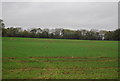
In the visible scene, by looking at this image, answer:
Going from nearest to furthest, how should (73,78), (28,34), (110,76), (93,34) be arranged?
1. (73,78)
2. (110,76)
3. (28,34)
4. (93,34)

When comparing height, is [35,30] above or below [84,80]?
above

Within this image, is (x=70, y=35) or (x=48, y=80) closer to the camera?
(x=48, y=80)

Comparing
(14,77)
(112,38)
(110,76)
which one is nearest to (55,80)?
(14,77)

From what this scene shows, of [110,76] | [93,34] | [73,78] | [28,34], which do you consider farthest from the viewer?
A: [93,34]

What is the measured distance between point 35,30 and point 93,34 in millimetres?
49555

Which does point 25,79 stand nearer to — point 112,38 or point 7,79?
point 7,79

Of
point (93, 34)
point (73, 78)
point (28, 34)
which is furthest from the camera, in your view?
point (93, 34)

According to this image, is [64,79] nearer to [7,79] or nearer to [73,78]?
[73,78]

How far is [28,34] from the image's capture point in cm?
9181

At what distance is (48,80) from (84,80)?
81.8 inches

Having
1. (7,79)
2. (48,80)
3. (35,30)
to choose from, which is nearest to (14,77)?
(7,79)

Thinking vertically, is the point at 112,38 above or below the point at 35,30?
below

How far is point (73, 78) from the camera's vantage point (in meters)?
7.58

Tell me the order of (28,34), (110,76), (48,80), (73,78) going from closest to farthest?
(48,80) < (73,78) < (110,76) < (28,34)
